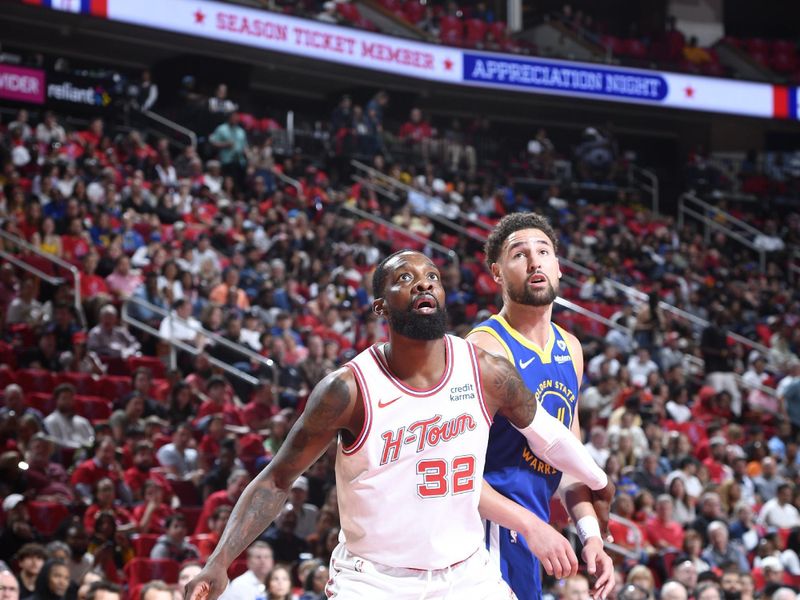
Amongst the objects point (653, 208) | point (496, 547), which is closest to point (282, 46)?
point (653, 208)

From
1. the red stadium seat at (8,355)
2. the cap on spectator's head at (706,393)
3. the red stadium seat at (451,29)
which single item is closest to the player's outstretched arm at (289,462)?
the red stadium seat at (8,355)

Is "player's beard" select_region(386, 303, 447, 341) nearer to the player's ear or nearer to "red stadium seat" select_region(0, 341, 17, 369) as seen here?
the player's ear

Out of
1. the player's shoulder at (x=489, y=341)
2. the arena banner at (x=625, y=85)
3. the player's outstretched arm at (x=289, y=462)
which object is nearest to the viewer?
the player's outstretched arm at (x=289, y=462)

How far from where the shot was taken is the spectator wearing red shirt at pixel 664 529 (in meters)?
10.9

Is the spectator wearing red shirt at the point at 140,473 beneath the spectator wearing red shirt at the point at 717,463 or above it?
above

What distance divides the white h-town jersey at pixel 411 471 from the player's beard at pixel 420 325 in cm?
14

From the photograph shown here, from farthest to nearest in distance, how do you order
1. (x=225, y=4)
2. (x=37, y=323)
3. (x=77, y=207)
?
1. (x=225, y=4)
2. (x=77, y=207)
3. (x=37, y=323)

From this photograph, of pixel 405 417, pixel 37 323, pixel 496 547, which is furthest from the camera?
pixel 37 323

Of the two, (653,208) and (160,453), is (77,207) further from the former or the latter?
(653,208)

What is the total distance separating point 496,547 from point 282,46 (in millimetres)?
15388

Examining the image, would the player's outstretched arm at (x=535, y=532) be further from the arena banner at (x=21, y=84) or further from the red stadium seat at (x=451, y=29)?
the red stadium seat at (x=451, y=29)

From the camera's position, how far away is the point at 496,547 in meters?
4.38

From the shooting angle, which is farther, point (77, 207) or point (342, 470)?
point (77, 207)

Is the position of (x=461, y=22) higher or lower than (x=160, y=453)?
higher
